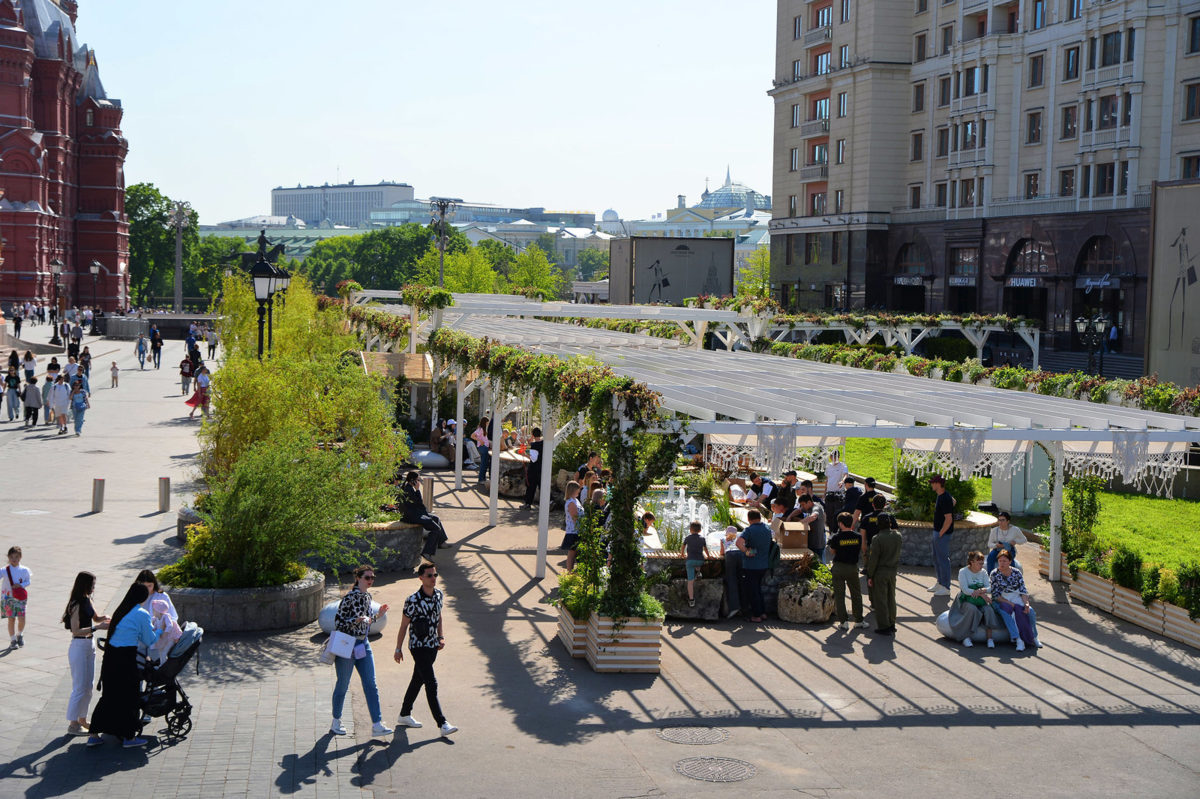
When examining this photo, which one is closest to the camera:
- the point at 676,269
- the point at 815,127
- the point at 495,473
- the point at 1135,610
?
the point at 1135,610

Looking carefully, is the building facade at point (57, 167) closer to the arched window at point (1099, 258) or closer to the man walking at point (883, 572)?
the arched window at point (1099, 258)

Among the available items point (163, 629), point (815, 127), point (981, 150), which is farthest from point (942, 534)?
point (815, 127)

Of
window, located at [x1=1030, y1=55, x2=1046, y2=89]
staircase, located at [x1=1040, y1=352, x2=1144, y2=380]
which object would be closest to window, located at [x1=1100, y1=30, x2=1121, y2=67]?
window, located at [x1=1030, y1=55, x2=1046, y2=89]

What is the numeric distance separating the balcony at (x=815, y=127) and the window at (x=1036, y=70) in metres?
15.3

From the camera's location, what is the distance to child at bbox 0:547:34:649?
13.1m

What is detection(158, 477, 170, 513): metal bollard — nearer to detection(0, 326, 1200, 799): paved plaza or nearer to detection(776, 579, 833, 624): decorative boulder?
detection(0, 326, 1200, 799): paved plaza

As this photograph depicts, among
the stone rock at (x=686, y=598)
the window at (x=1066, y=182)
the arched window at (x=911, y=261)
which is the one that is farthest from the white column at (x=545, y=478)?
the arched window at (x=911, y=261)

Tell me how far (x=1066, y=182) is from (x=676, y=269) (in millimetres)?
17622

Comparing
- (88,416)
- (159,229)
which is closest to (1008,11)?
(88,416)

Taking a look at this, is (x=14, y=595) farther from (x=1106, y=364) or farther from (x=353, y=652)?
(x=1106, y=364)

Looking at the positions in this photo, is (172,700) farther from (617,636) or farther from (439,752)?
→ (617,636)

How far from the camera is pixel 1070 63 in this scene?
5478 cm

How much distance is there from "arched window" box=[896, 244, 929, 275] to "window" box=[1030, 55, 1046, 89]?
417 inches

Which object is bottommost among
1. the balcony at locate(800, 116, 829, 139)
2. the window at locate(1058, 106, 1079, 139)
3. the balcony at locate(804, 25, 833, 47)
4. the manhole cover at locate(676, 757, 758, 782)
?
the manhole cover at locate(676, 757, 758, 782)
